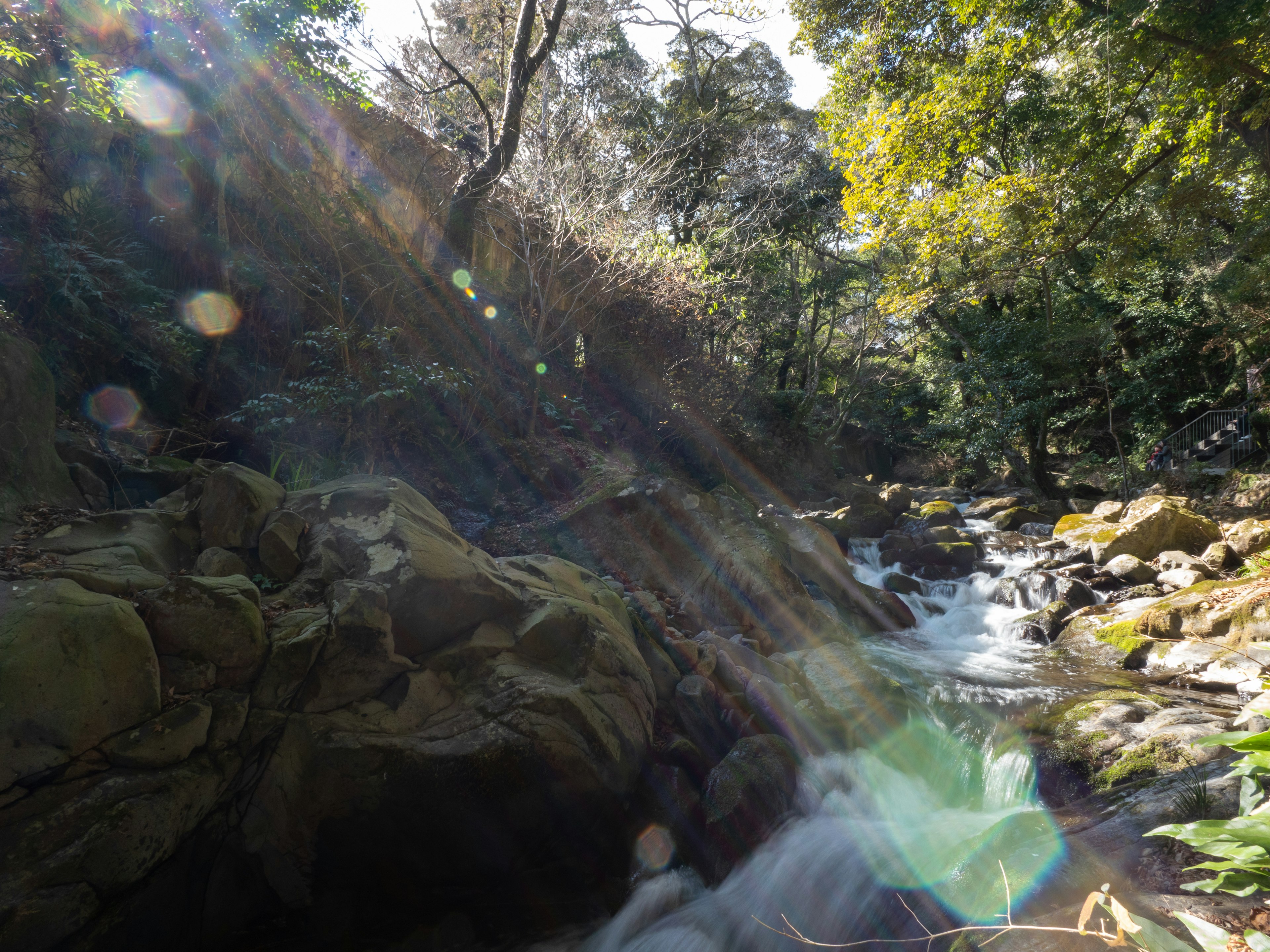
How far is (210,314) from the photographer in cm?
732

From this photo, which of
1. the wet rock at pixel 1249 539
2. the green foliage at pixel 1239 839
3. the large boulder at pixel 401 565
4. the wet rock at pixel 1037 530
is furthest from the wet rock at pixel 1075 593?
the large boulder at pixel 401 565

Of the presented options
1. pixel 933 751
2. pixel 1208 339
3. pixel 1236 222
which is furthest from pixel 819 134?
pixel 933 751

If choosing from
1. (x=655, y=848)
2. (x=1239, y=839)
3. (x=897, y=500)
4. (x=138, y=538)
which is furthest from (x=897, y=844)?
(x=897, y=500)

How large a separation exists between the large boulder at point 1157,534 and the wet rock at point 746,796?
9.40 m

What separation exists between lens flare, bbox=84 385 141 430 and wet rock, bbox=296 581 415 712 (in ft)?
11.9

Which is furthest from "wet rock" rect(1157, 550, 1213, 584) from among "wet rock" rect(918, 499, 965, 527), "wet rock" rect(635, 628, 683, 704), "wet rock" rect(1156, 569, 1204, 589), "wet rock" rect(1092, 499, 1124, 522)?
"wet rock" rect(635, 628, 683, 704)

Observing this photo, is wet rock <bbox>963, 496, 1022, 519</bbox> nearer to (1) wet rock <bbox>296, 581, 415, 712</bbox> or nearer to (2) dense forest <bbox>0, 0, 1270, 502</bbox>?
(2) dense forest <bbox>0, 0, 1270, 502</bbox>

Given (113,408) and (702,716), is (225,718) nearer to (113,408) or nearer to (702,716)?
(702,716)

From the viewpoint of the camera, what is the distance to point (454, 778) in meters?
3.71

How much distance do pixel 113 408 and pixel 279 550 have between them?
321 centimetres

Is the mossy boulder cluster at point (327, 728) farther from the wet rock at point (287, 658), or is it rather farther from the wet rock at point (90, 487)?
the wet rock at point (90, 487)

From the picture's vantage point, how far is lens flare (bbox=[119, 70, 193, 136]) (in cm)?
648

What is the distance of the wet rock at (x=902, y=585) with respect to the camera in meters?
11.1

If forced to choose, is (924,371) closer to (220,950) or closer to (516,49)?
(516,49)
